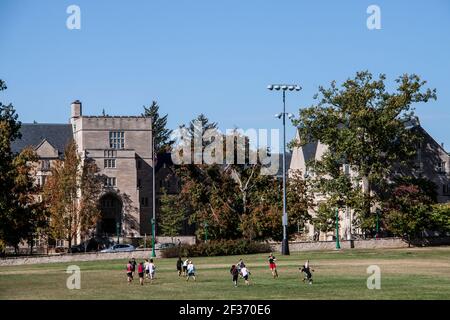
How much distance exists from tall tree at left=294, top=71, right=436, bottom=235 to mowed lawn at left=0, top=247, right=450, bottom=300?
17339 mm

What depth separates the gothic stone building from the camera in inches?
4643

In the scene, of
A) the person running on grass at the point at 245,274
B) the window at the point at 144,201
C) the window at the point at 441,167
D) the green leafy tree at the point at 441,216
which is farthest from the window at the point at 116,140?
the person running on grass at the point at 245,274

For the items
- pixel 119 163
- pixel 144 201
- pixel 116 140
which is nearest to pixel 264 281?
pixel 119 163

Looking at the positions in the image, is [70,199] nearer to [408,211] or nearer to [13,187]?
[13,187]

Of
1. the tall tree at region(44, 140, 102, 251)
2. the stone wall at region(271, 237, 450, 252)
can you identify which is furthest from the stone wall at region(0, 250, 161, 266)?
the tall tree at region(44, 140, 102, 251)

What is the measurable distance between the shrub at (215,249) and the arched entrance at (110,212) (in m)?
31.7

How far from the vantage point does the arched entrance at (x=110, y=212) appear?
118062mm

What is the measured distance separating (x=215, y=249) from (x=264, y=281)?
110 ft

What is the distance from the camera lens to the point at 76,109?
129000 millimetres

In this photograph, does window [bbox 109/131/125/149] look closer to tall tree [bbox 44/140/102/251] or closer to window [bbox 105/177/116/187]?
window [bbox 105/177/116/187]

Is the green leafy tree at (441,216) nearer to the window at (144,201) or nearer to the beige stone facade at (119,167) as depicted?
the beige stone facade at (119,167)
